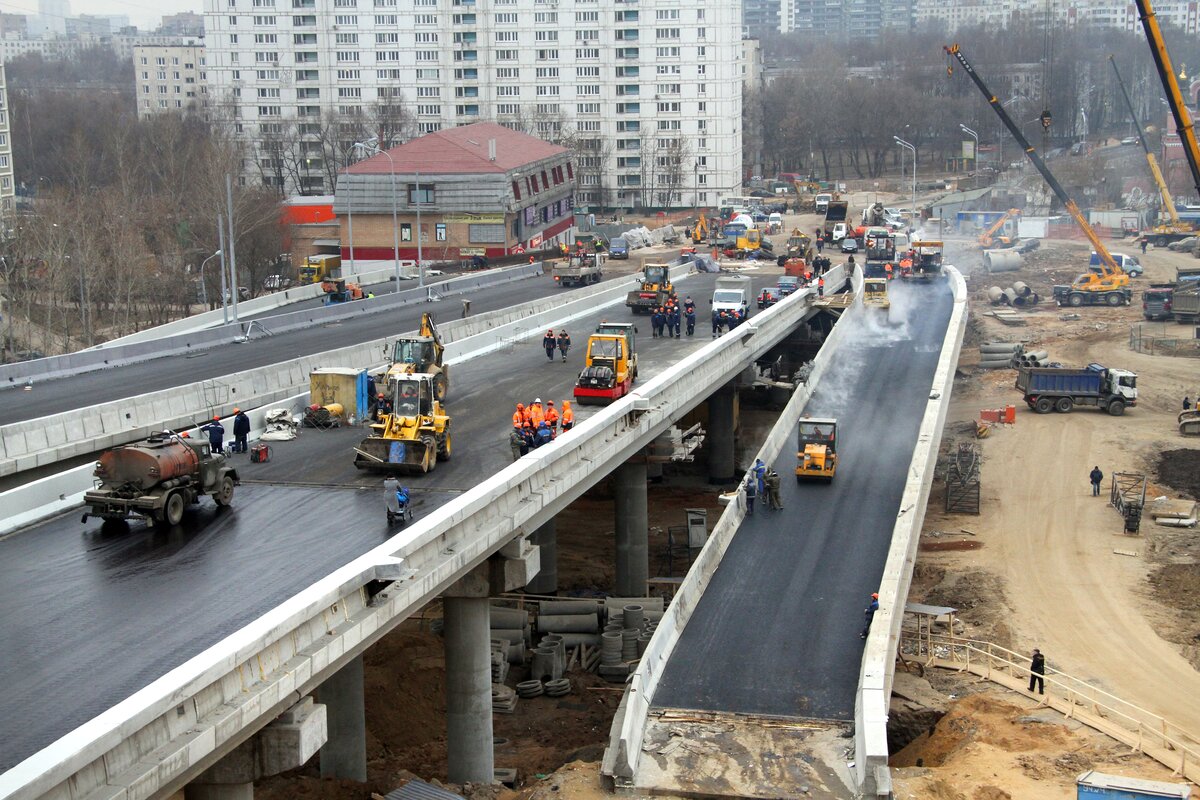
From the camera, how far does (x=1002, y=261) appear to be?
108 meters

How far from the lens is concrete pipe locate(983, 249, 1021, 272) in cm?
10788

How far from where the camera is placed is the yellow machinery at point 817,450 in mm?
44875

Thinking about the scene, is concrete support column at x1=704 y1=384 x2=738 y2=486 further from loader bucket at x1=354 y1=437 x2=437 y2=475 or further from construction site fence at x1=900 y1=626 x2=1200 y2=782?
loader bucket at x1=354 y1=437 x2=437 y2=475

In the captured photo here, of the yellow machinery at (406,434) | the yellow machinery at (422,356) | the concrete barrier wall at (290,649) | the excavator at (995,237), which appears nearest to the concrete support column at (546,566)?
the yellow machinery at (422,356)

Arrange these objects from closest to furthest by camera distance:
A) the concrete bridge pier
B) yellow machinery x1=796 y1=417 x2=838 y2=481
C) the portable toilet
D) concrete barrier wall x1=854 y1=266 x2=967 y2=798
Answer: the concrete bridge pier < the portable toilet < concrete barrier wall x1=854 y1=266 x2=967 y2=798 < yellow machinery x1=796 y1=417 x2=838 y2=481

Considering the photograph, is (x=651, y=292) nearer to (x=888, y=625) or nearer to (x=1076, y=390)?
(x=1076, y=390)

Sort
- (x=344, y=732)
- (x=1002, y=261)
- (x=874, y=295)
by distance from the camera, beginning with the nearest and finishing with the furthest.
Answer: (x=344, y=732)
(x=874, y=295)
(x=1002, y=261)

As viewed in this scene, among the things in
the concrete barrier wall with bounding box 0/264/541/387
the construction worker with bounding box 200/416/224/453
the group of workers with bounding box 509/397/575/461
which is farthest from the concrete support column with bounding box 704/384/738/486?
the construction worker with bounding box 200/416/224/453

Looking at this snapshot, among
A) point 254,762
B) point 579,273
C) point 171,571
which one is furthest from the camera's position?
point 579,273

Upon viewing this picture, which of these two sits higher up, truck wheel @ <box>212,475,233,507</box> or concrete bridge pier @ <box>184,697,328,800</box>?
truck wheel @ <box>212,475,233,507</box>

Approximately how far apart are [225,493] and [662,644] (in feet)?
33.5

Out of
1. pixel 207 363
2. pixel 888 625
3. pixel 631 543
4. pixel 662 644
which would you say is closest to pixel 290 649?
pixel 662 644

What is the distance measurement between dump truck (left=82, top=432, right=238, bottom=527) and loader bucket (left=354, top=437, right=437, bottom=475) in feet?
17.5

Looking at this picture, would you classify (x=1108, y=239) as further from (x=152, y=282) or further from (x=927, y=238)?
(x=152, y=282)
